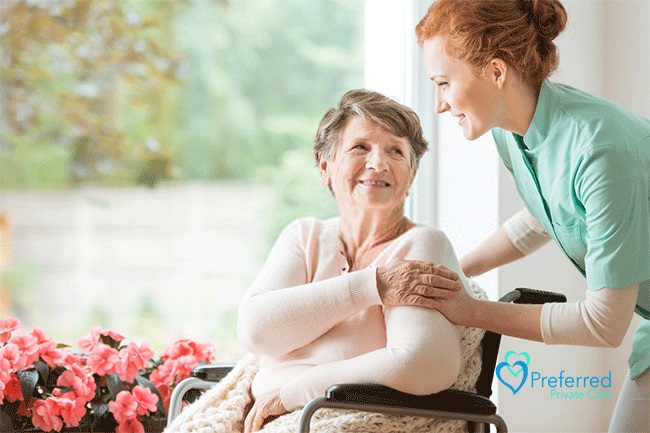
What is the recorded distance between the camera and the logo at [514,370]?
9.59ft

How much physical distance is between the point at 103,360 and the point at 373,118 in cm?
115

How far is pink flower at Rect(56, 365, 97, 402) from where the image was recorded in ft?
8.20

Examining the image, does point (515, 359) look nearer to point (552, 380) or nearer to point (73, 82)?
point (552, 380)

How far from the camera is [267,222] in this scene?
3.33m

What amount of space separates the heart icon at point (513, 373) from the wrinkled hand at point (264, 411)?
1.23 m

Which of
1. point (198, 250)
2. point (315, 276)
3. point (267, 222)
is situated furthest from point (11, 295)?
point (315, 276)

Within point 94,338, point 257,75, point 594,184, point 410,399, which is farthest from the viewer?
point 257,75

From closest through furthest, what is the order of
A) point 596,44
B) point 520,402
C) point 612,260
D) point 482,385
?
point 612,260 → point 482,385 → point 520,402 → point 596,44

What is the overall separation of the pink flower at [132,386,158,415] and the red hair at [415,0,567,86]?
1326 mm

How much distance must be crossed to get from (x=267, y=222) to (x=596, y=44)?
4.50 ft

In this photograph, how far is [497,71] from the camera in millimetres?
1935

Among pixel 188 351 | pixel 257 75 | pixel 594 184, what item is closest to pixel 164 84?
pixel 257 75

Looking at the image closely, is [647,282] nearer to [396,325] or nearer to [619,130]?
[619,130]

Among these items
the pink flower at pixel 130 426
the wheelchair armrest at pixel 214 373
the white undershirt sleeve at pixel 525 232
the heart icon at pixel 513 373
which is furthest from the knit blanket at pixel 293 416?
the heart icon at pixel 513 373
